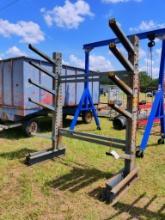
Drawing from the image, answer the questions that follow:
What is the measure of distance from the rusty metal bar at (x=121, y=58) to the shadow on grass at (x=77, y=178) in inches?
74.1

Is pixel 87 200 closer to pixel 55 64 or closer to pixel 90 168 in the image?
pixel 90 168

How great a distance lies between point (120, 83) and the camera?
3.61 meters

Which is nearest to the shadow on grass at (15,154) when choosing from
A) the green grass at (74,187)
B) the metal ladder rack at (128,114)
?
the green grass at (74,187)

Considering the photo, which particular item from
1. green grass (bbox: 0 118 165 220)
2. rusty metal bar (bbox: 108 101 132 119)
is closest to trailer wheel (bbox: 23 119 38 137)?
green grass (bbox: 0 118 165 220)

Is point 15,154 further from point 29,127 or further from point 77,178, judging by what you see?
point 29,127

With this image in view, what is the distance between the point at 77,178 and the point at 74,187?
346 mm

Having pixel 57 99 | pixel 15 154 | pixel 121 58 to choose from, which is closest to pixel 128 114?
pixel 121 58

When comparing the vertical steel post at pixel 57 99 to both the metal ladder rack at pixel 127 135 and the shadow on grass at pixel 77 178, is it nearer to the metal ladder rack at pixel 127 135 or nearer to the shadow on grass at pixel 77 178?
the metal ladder rack at pixel 127 135

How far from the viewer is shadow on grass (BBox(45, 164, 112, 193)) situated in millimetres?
4105

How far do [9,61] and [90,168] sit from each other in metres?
4.25

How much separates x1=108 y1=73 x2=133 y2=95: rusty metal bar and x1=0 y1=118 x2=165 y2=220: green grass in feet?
4.92

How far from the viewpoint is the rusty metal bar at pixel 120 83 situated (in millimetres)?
3429

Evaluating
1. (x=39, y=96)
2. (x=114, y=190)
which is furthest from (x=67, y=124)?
(x=114, y=190)

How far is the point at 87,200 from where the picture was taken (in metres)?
3.66
